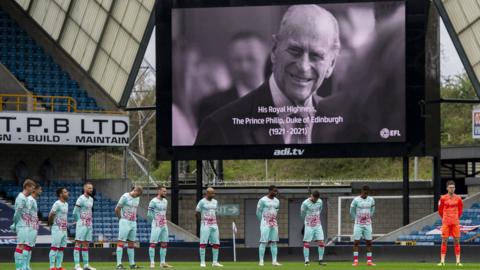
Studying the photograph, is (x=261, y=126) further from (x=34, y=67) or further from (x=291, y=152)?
(x=34, y=67)

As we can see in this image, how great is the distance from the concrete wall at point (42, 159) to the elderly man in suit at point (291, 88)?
1011 cm

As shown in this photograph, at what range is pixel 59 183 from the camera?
2162 inches

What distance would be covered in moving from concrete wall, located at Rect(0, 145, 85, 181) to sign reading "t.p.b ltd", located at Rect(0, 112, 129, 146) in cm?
438

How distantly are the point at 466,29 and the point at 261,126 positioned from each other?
921 centimetres

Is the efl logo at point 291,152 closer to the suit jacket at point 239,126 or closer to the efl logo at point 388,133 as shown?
the suit jacket at point 239,126

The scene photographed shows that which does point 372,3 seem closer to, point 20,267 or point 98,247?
point 98,247

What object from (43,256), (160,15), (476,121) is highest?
(160,15)

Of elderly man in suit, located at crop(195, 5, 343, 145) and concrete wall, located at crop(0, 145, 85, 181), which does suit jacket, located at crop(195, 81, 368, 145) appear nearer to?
elderly man in suit, located at crop(195, 5, 343, 145)

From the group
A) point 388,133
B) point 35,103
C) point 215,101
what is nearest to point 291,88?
point 215,101

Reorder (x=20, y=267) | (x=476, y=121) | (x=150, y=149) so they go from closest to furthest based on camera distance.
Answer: (x=20, y=267), (x=476, y=121), (x=150, y=149)

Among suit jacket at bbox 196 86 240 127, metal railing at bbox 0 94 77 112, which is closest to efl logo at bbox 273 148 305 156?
suit jacket at bbox 196 86 240 127

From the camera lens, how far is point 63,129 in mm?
50969

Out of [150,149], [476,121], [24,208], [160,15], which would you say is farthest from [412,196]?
[150,149]

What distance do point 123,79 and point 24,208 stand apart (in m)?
24.2
